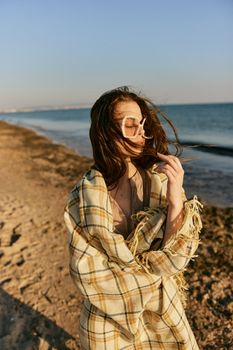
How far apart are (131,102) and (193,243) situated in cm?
80

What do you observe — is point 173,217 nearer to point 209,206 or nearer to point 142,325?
point 142,325

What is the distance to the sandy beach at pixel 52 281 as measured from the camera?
11.8 feet

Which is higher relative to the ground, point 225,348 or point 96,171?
point 96,171

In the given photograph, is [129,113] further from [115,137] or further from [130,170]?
[130,170]

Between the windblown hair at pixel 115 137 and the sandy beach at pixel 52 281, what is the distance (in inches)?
84.0

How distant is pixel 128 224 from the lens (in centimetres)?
213

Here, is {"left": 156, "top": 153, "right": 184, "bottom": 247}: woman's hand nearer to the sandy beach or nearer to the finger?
the finger

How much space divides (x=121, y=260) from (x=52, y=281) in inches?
114

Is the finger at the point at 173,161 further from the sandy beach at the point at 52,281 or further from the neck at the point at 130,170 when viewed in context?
the sandy beach at the point at 52,281

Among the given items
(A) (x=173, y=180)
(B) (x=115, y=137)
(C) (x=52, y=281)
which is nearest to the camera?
(A) (x=173, y=180)

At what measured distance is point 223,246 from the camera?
17.4 ft

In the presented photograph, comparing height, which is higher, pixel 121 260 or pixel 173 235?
pixel 173 235

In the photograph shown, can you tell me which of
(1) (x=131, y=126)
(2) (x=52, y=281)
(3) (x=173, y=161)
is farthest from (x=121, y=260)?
(2) (x=52, y=281)

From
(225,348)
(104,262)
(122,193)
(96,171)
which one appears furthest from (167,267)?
(225,348)
